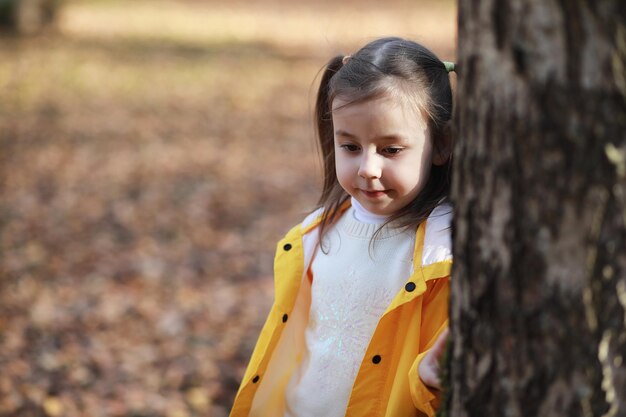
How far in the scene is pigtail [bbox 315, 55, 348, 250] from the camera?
103 inches

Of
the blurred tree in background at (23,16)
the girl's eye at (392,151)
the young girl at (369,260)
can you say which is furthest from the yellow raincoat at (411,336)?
the blurred tree in background at (23,16)

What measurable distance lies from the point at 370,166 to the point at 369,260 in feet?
1.13

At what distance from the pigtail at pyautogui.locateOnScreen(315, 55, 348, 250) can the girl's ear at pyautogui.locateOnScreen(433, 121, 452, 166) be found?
14.9 inches

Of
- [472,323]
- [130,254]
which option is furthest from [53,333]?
[472,323]

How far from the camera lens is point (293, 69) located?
15.2 metres

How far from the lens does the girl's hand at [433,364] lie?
6.72 feet

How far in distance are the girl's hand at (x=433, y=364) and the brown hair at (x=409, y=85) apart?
0.48 meters

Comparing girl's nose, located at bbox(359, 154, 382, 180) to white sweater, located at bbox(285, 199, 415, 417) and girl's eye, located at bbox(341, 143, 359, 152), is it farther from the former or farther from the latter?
white sweater, located at bbox(285, 199, 415, 417)

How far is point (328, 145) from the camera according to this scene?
274 centimetres

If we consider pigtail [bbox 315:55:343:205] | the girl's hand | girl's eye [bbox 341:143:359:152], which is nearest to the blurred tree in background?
pigtail [bbox 315:55:343:205]

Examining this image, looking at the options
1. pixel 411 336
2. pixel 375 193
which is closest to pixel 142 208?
pixel 375 193

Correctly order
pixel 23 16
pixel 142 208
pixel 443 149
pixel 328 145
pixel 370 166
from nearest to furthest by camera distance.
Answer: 1. pixel 370 166
2. pixel 443 149
3. pixel 328 145
4. pixel 142 208
5. pixel 23 16

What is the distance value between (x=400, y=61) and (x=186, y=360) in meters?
3.10

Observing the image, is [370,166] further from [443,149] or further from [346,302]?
[346,302]
